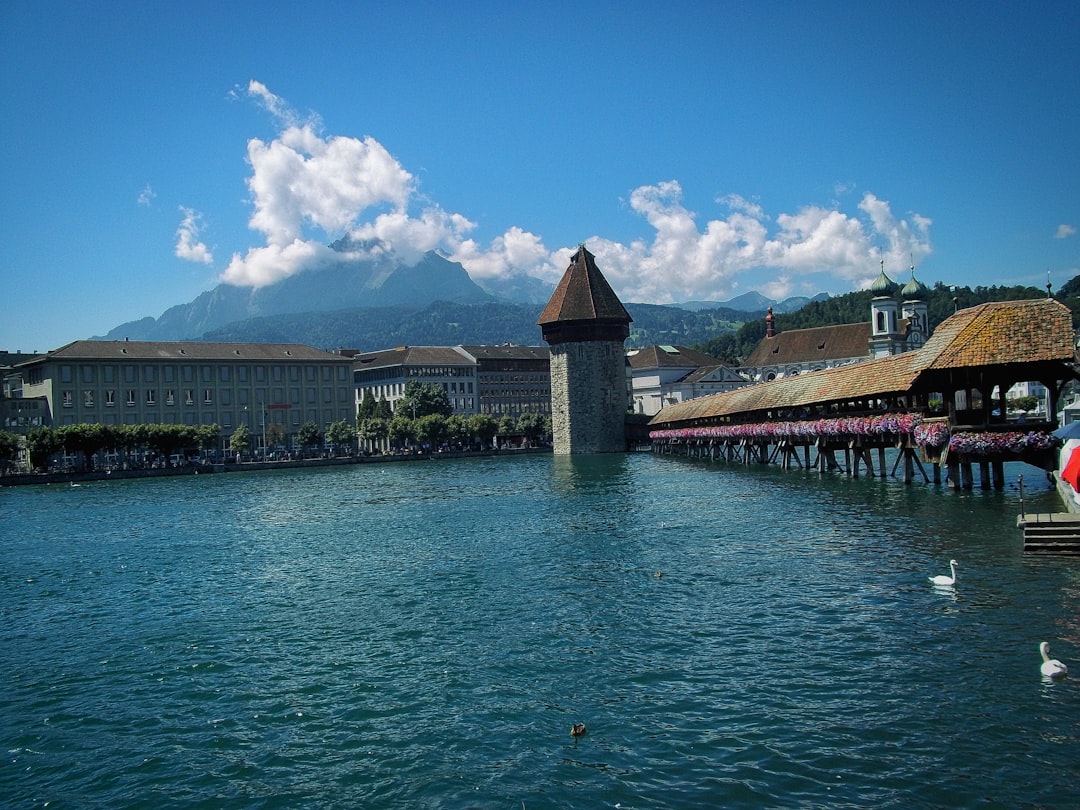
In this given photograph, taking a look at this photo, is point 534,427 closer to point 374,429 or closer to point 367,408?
point 374,429

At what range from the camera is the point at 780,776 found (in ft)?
29.0

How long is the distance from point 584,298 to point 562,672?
234 ft

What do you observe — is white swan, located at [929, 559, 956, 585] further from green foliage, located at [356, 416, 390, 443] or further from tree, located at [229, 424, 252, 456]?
green foliage, located at [356, 416, 390, 443]

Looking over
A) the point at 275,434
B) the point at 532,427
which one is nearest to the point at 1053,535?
the point at 275,434

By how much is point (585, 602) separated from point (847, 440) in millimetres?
24477

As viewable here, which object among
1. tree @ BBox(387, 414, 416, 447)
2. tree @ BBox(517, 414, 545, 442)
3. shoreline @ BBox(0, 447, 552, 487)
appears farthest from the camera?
tree @ BBox(517, 414, 545, 442)

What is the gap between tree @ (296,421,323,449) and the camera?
98250 mm

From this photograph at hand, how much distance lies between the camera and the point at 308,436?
323 feet

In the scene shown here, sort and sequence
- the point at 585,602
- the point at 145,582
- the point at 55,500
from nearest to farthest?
the point at 585,602 < the point at 145,582 < the point at 55,500

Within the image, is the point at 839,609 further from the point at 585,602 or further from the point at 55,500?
the point at 55,500

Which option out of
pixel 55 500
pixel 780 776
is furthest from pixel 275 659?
pixel 55 500

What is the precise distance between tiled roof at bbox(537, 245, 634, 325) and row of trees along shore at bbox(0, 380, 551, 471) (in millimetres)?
22612

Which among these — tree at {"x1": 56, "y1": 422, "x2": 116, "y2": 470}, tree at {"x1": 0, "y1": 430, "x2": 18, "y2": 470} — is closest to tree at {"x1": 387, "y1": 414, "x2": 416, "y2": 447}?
tree at {"x1": 56, "y1": 422, "x2": 116, "y2": 470}

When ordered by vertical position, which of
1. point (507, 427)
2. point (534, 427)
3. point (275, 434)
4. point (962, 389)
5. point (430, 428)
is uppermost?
point (962, 389)
